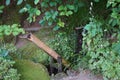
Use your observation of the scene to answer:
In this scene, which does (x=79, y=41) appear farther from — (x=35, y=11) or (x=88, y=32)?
(x=35, y=11)

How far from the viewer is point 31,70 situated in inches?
116

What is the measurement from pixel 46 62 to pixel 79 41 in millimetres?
447

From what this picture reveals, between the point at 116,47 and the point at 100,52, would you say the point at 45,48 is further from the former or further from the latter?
the point at 116,47

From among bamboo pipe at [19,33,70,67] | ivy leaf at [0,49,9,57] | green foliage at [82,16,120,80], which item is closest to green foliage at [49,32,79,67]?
bamboo pipe at [19,33,70,67]

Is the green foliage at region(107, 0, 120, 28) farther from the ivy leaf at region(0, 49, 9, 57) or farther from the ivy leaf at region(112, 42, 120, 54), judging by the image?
the ivy leaf at region(0, 49, 9, 57)

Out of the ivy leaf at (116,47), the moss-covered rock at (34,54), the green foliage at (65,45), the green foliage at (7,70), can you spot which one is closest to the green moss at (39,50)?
the moss-covered rock at (34,54)

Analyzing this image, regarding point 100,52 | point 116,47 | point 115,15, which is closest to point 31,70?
point 100,52

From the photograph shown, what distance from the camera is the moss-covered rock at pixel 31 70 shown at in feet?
9.50

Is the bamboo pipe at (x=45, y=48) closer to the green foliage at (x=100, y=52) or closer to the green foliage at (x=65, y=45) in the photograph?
the green foliage at (x=65, y=45)

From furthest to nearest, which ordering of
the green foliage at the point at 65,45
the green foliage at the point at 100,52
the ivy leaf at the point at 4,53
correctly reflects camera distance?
the green foliage at the point at 65,45 < the ivy leaf at the point at 4,53 < the green foliage at the point at 100,52

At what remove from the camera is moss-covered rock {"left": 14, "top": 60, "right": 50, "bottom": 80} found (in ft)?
9.50

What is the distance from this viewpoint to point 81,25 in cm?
315

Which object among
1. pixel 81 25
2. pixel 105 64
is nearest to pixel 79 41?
pixel 81 25

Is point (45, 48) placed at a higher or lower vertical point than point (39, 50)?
higher
